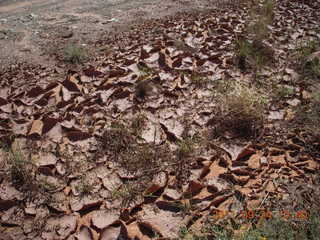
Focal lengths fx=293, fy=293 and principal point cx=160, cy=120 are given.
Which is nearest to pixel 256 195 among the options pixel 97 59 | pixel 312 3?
pixel 97 59

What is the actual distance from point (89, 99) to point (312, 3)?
11.8 ft

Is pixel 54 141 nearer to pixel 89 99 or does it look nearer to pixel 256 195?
pixel 89 99

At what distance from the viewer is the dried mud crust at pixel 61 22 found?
3.17m

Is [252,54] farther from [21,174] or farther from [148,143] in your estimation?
[21,174]

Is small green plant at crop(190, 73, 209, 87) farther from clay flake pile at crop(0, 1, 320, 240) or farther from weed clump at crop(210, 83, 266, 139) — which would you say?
weed clump at crop(210, 83, 266, 139)

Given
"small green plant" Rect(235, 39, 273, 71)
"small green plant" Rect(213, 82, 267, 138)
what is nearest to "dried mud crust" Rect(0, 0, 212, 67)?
"small green plant" Rect(235, 39, 273, 71)

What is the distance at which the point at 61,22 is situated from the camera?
4.04 metres

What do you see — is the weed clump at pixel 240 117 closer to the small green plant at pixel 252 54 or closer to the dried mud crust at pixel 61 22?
the small green plant at pixel 252 54

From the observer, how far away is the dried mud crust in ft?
10.4

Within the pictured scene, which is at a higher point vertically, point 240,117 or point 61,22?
point 61,22
